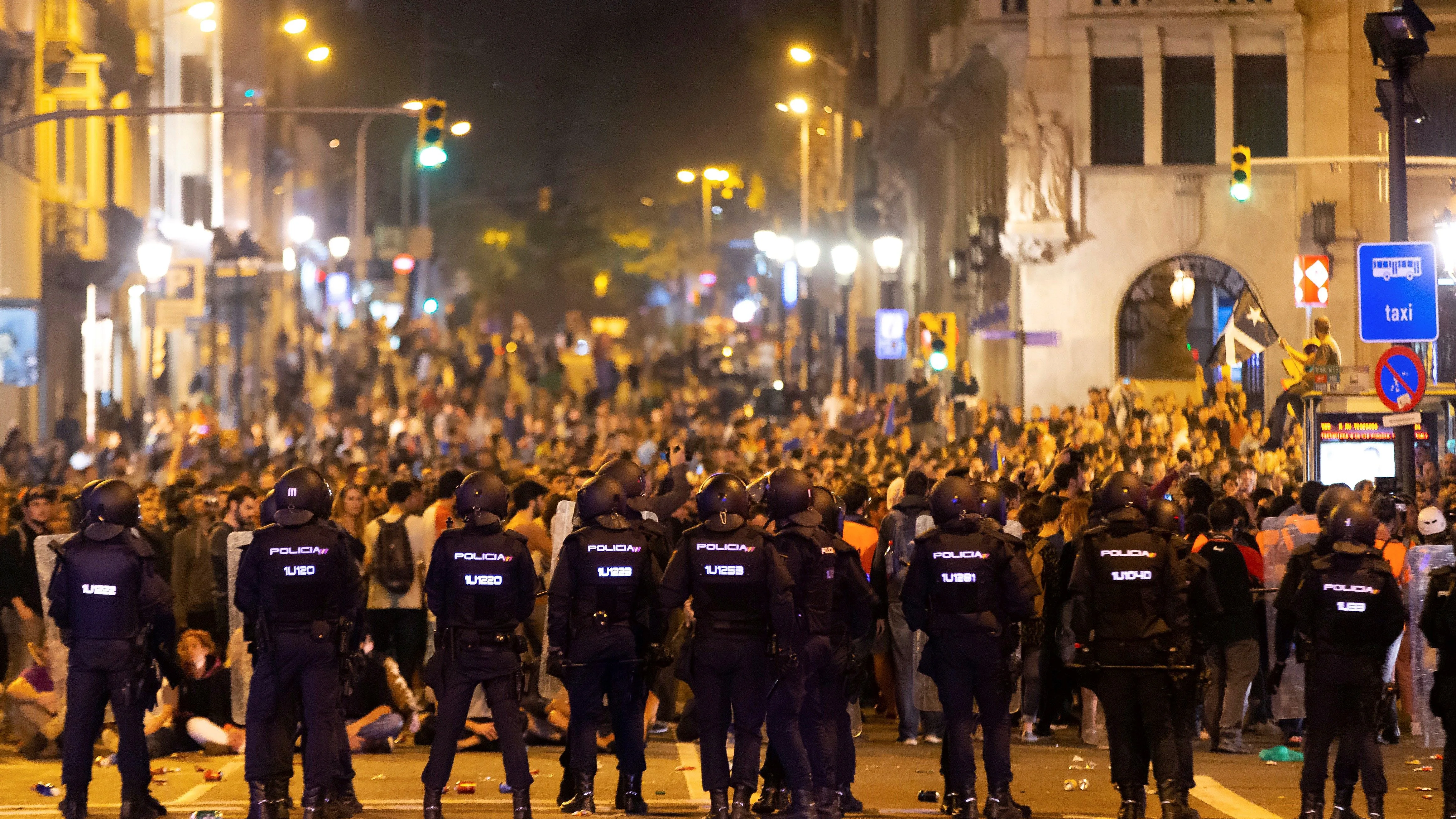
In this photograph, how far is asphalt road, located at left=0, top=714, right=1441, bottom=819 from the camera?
11023 millimetres

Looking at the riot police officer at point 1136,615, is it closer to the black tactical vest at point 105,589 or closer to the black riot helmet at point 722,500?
the black riot helmet at point 722,500

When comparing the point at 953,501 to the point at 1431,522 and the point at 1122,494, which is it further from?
the point at 1431,522

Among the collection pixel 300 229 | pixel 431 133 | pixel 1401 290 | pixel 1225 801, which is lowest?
pixel 1225 801

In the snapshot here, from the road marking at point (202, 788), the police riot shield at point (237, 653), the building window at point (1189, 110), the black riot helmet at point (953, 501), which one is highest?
the building window at point (1189, 110)

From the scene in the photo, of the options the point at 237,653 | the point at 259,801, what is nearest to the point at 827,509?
the point at 259,801

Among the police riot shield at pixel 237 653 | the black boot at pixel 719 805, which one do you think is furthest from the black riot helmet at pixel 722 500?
the police riot shield at pixel 237 653

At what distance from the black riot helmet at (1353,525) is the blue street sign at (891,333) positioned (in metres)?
27.0

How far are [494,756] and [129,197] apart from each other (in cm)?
3064

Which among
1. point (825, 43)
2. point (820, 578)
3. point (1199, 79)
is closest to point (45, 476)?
point (820, 578)

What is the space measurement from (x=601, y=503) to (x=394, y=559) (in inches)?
142

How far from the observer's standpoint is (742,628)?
10242 mm

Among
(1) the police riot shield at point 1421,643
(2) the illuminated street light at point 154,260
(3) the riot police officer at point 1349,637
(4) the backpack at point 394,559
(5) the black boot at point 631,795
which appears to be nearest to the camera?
(3) the riot police officer at point 1349,637

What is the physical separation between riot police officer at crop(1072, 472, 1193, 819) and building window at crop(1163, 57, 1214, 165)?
2298 cm

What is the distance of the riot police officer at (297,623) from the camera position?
10.2m
